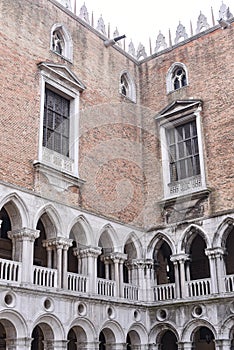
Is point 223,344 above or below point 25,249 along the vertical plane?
below

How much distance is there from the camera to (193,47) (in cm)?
2125

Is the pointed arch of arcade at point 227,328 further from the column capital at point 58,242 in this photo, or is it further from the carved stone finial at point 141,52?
the carved stone finial at point 141,52

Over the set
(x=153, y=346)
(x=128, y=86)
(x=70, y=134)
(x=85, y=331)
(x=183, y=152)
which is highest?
(x=128, y=86)

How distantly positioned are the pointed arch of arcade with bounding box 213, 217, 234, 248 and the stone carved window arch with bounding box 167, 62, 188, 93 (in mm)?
6220

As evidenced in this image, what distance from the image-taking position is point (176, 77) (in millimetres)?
21688

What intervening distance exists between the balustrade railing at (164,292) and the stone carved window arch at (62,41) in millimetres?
8986

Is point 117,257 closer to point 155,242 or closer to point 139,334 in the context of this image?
point 155,242

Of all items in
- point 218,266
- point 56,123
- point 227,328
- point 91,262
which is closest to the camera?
point 227,328

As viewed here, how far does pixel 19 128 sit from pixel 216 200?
290 inches

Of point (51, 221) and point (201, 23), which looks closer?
point (51, 221)

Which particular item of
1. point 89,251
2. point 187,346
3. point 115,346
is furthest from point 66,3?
point 187,346

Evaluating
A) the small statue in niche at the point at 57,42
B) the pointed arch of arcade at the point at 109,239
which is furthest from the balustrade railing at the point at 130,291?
the small statue in niche at the point at 57,42

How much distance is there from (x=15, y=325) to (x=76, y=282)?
2846 mm

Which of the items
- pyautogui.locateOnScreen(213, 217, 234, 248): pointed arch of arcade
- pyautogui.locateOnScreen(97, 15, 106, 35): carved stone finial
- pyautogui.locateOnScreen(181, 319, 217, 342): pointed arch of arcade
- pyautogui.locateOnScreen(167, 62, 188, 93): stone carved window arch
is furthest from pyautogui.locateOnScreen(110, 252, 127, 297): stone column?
pyautogui.locateOnScreen(97, 15, 106, 35): carved stone finial
